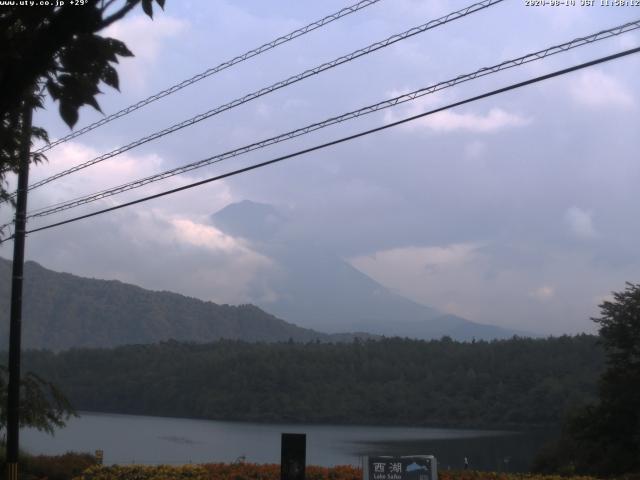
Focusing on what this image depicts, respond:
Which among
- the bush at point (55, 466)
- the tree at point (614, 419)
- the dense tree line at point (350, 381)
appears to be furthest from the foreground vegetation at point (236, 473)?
the dense tree line at point (350, 381)

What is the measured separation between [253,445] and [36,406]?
2118 centimetres

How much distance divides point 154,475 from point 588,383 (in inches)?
1759

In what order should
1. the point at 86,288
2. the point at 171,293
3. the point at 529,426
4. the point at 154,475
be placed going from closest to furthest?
the point at 154,475 < the point at 529,426 < the point at 86,288 < the point at 171,293

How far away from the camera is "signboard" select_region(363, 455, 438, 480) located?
11.3 m

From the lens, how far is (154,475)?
1529 cm

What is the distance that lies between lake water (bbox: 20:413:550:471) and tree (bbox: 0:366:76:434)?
6.43 meters

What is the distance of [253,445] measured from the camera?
38.2 m

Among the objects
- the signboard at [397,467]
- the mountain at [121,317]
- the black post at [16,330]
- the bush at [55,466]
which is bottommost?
the bush at [55,466]

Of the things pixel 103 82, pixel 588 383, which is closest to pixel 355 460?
pixel 103 82

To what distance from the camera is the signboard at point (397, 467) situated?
37.0 feet

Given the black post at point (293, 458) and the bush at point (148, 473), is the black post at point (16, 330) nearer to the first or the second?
the bush at point (148, 473)

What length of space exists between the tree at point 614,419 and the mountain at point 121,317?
13484 centimetres

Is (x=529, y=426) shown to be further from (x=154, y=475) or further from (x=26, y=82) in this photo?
(x=26, y=82)

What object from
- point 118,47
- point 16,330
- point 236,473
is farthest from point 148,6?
point 16,330
